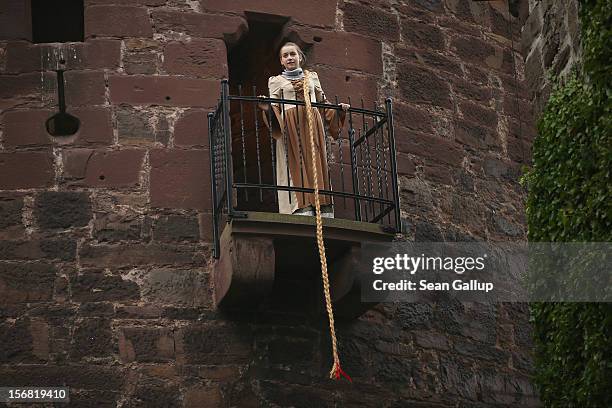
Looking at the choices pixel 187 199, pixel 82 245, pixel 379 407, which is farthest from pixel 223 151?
pixel 379 407

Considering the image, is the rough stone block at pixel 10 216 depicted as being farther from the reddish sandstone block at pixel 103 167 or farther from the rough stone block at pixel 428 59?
the rough stone block at pixel 428 59

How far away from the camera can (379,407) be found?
35.7ft

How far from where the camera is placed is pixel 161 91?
11336mm

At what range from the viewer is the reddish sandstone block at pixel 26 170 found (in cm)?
1100

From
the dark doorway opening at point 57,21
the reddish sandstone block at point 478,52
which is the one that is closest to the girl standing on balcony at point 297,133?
the reddish sandstone block at point 478,52

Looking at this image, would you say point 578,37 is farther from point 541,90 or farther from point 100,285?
point 100,285

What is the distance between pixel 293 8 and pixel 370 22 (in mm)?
675

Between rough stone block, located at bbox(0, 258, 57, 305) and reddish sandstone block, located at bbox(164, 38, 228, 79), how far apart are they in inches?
70.0

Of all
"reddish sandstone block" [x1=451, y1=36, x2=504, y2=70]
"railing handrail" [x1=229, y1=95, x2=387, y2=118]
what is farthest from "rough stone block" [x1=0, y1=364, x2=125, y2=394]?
"reddish sandstone block" [x1=451, y1=36, x2=504, y2=70]

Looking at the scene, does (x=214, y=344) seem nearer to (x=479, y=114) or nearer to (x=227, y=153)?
(x=227, y=153)

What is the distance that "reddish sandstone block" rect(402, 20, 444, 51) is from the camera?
1242 centimetres

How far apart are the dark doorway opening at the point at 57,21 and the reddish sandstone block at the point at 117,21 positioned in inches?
47.0

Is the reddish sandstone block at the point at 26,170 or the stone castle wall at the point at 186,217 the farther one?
the reddish sandstone block at the point at 26,170

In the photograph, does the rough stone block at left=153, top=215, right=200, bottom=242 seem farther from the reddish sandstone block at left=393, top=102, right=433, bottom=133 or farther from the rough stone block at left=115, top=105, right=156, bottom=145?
the reddish sandstone block at left=393, top=102, right=433, bottom=133
